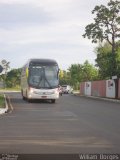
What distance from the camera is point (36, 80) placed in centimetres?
4025

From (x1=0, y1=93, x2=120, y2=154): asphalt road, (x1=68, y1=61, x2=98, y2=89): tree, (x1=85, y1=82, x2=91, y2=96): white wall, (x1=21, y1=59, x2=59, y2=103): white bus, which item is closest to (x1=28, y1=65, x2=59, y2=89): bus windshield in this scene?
(x1=21, y1=59, x2=59, y2=103): white bus

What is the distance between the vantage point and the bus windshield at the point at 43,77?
4000 centimetres

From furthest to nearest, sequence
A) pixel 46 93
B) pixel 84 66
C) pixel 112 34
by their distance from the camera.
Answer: pixel 84 66 → pixel 112 34 → pixel 46 93

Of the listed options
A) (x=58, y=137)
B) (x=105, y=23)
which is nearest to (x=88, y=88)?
(x=105, y=23)

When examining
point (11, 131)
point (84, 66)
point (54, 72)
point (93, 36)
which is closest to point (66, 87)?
point (93, 36)

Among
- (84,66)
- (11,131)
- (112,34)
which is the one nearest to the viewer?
(11,131)

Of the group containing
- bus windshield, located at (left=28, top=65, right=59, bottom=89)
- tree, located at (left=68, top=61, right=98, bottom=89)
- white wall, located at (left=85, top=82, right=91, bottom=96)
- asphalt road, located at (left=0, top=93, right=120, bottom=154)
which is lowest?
asphalt road, located at (left=0, top=93, right=120, bottom=154)

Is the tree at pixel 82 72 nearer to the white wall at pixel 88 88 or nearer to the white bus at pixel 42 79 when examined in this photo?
the white wall at pixel 88 88

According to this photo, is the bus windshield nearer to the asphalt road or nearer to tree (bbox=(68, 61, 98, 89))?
the asphalt road

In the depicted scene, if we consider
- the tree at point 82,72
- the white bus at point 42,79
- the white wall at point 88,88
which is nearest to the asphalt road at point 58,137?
the white bus at point 42,79

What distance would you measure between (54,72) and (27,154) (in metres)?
28.4

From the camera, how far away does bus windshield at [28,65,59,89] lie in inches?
1575

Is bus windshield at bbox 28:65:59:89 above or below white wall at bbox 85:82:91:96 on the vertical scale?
above

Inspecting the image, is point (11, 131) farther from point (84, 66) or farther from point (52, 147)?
point (84, 66)
